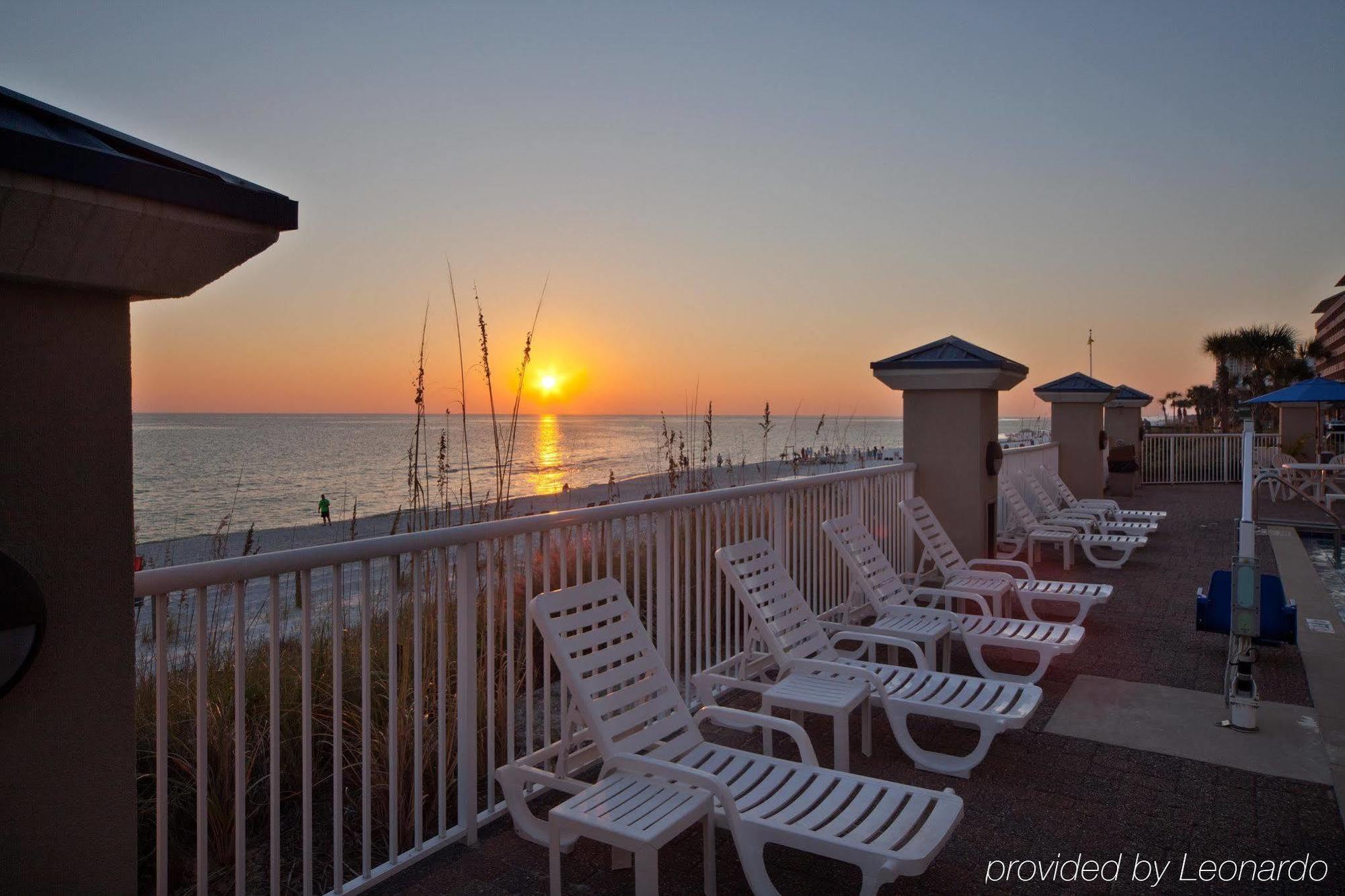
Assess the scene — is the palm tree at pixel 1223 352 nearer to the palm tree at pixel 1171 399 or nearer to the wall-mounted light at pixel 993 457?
the palm tree at pixel 1171 399

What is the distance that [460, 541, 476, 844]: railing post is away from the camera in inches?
119

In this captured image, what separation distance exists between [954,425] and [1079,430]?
7030mm

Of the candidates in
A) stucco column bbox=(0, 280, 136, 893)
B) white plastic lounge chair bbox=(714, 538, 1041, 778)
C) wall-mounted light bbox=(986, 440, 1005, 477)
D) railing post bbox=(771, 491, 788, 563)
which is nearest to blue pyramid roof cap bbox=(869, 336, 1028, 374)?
wall-mounted light bbox=(986, 440, 1005, 477)

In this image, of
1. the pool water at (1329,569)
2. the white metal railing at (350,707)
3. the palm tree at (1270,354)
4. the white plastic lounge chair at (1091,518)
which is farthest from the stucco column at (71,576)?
the palm tree at (1270,354)

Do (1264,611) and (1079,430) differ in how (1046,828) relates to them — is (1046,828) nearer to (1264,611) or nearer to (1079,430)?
(1264,611)

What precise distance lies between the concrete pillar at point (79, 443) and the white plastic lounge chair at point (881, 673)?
277 cm

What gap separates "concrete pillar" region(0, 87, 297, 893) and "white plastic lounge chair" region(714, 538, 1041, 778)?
277cm

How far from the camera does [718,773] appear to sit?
2918mm

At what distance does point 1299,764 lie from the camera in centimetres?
364

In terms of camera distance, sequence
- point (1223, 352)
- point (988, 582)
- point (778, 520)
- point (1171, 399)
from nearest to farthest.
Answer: point (778, 520) < point (988, 582) < point (1223, 352) < point (1171, 399)

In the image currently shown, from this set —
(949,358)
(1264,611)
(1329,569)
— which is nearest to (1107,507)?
(1329,569)

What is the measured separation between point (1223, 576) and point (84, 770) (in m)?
5.71

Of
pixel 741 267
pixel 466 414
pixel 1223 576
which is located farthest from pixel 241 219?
pixel 741 267

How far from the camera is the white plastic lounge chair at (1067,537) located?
830 cm
